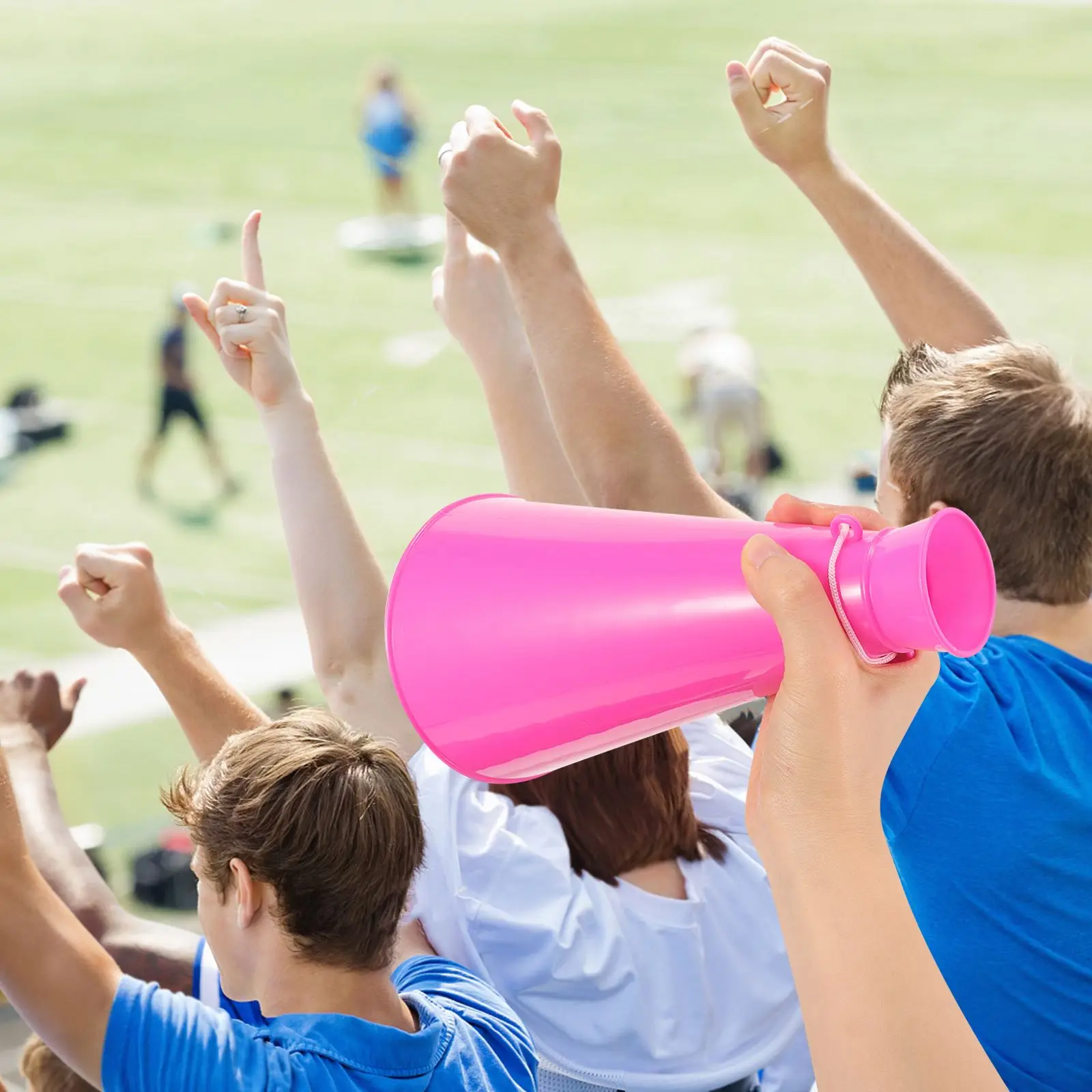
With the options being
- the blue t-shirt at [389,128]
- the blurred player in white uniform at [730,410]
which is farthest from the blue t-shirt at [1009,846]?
the blue t-shirt at [389,128]

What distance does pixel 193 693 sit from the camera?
1.67m

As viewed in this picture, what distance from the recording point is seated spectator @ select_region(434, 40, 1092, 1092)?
3.98 ft

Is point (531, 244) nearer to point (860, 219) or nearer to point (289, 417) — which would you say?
point (289, 417)

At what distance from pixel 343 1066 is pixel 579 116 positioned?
24.2 meters

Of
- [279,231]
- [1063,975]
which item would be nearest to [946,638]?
[1063,975]

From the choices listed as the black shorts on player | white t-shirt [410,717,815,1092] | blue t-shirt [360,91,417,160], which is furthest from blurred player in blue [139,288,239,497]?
white t-shirt [410,717,815,1092]

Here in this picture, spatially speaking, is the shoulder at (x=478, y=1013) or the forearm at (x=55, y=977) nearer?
the forearm at (x=55, y=977)

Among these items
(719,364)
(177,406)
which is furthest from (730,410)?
(177,406)

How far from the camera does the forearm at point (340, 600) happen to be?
169 cm

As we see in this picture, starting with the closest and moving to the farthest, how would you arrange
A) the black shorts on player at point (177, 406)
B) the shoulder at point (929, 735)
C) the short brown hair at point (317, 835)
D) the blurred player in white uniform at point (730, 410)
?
the shoulder at point (929, 735)
the short brown hair at point (317, 835)
the blurred player in white uniform at point (730, 410)
the black shorts on player at point (177, 406)

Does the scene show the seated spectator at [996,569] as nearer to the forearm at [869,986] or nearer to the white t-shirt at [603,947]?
the forearm at [869,986]

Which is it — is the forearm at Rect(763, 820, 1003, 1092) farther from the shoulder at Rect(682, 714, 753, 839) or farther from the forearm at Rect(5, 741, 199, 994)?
the forearm at Rect(5, 741, 199, 994)

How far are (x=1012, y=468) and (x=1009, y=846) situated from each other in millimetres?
336

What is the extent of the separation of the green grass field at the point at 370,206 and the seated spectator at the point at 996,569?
20.8 feet
